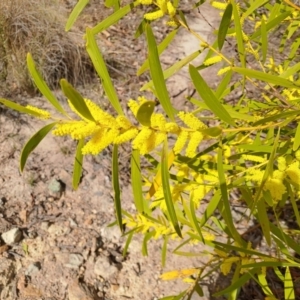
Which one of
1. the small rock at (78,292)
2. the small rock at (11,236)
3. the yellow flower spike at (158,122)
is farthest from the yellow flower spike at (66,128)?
the small rock at (11,236)

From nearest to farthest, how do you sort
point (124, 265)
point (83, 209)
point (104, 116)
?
point (104, 116) → point (124, 265) → point (83, 209)

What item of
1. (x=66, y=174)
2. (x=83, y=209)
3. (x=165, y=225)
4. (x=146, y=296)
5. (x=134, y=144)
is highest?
(x=134, y=144)

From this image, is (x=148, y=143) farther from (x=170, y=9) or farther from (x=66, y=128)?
(x=170, y=9)

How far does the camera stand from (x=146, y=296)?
1.95 meters

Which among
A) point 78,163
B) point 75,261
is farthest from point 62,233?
point 78,163

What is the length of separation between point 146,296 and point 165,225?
0.73 meters

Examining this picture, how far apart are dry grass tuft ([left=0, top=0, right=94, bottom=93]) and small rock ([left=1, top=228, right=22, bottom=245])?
1076mm

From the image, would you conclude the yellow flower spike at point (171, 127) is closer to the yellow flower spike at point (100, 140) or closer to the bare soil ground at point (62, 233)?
the yellow flower spike at point (100, 140)

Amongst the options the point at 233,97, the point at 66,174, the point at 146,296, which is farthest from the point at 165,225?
the point at 233,97

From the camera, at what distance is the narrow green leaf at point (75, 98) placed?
0.55 metres

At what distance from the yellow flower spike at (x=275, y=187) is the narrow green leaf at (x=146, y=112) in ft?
1.01

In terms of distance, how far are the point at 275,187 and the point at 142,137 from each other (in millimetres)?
308

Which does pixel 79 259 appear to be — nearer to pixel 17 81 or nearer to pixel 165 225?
pixel 165 225

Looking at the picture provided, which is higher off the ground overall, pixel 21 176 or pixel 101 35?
pixel 101 35
